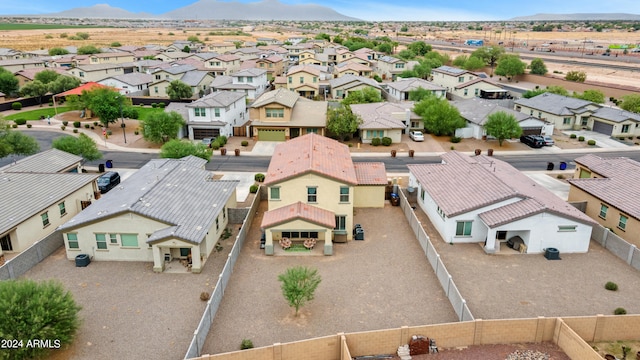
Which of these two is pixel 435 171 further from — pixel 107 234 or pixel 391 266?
pixel 107 234

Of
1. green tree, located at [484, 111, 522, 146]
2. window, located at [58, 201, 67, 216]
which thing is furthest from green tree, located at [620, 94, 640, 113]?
window, located at [58, 201, 67, 216]

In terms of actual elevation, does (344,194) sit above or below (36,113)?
above

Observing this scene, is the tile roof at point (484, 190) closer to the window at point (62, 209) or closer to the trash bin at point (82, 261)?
the trash bin at point (82, 261)

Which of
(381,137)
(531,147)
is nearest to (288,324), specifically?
(381,137)

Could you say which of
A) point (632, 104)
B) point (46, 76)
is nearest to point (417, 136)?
point (632, 104)

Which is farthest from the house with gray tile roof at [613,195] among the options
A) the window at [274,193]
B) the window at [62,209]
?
the window at [62,209]

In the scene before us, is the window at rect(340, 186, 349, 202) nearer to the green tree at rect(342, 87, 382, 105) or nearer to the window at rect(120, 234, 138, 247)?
the window at rect(120, 234, 138, 247)

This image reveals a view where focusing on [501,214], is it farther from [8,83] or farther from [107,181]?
[8,83]
